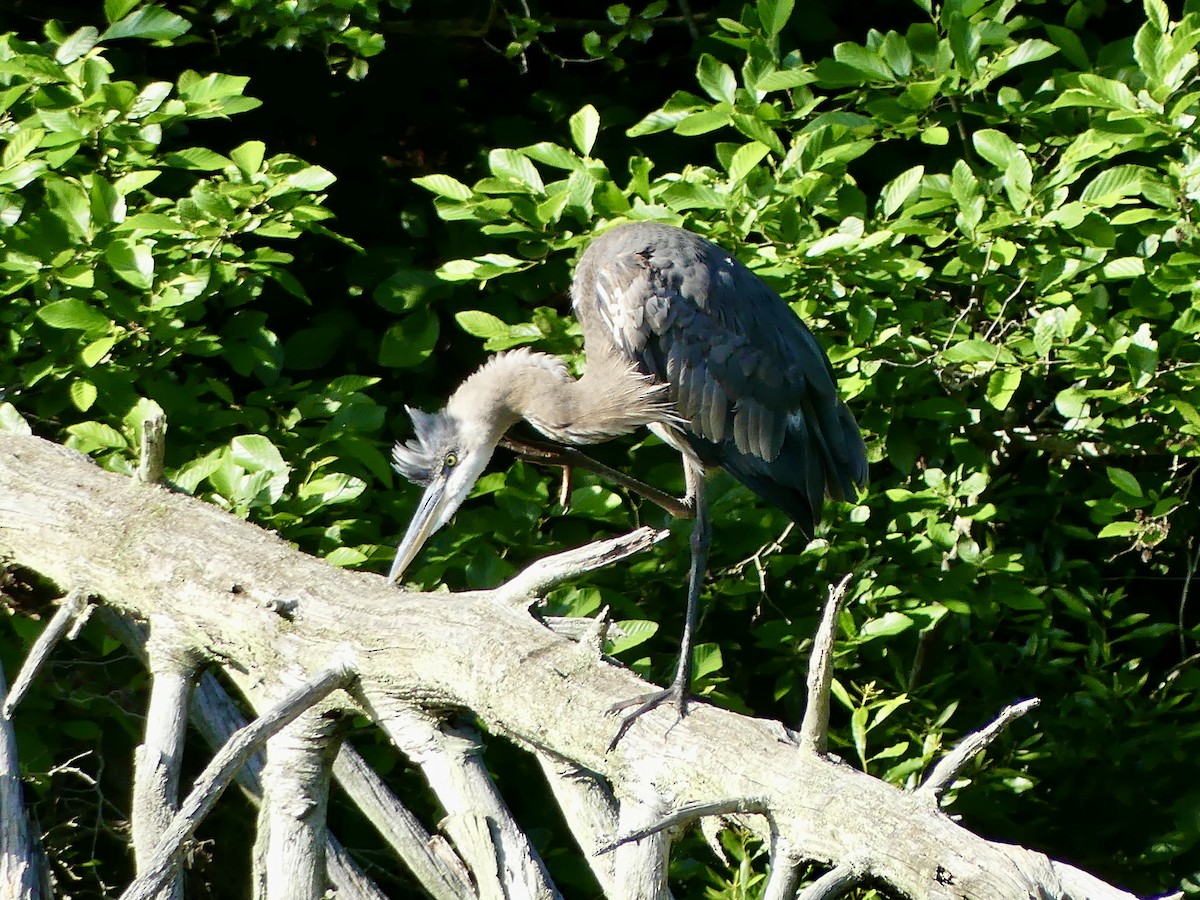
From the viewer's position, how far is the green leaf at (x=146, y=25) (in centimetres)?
300

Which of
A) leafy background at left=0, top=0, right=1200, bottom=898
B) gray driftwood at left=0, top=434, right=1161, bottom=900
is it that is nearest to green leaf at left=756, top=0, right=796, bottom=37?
leafy background at left=0, top=0, right=1200, bottom=898

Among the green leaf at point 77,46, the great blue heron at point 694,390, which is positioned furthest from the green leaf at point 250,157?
the great blue heron at point 694,390

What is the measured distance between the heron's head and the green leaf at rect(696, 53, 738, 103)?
A: 3.30 ft

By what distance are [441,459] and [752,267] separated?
906mm

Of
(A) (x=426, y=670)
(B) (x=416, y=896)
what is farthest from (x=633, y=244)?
(B) (x=416, y=896)

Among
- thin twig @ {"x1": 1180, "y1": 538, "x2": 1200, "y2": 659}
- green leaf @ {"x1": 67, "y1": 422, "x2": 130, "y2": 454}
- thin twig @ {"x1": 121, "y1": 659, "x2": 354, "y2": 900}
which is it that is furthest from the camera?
thin twig @ {"x1": 1180, "y1": 538, "x2": 1200, "y2": 659}

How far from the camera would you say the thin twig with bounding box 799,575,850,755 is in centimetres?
178

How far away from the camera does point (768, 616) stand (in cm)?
388

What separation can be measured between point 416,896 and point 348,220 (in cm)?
201

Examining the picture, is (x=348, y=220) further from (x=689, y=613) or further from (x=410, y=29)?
(x=689, y=613)

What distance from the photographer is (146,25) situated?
3021 millimetres

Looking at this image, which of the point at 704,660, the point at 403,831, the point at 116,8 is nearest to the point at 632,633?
the point at 704,660

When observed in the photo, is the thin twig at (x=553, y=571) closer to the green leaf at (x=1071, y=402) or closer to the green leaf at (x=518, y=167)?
the green leaf at (x=518, y=167)

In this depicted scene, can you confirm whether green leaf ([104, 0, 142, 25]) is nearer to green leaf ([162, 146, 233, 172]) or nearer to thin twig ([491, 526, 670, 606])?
green leaf ([162, 146, 233, 172])
